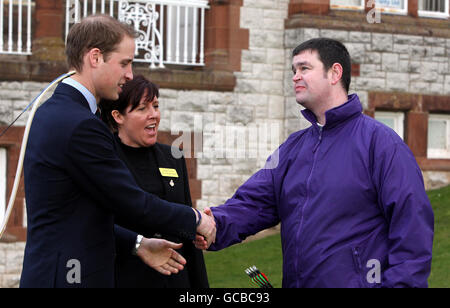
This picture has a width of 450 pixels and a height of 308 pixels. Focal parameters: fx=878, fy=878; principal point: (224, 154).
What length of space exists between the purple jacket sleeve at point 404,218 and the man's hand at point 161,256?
1.19 m

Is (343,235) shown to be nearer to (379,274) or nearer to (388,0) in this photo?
(379,274)

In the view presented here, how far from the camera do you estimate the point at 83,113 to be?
3.90m

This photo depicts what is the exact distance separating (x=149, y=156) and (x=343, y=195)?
148 cm

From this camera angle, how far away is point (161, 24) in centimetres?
1269

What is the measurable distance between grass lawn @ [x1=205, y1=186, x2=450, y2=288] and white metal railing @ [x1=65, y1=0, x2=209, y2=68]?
9.45 ft

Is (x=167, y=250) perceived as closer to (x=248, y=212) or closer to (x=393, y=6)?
(x=248, y=212)

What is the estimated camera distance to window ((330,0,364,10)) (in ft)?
45.2

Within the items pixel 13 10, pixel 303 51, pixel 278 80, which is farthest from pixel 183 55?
pixel 303 51

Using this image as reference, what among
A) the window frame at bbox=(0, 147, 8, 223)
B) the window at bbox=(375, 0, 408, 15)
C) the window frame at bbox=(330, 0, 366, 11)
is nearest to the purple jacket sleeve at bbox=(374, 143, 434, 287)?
the window frame at bbox=(0, 147, 8, 223)

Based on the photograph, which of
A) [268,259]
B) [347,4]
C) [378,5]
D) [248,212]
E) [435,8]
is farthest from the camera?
[435,8]

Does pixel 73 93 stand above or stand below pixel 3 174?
above

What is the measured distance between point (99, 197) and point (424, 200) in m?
1.44

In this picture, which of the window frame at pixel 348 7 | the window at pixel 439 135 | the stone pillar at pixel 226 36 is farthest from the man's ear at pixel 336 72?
the window at pixel 439 135

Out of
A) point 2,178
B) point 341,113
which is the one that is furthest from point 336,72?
point 2,178
